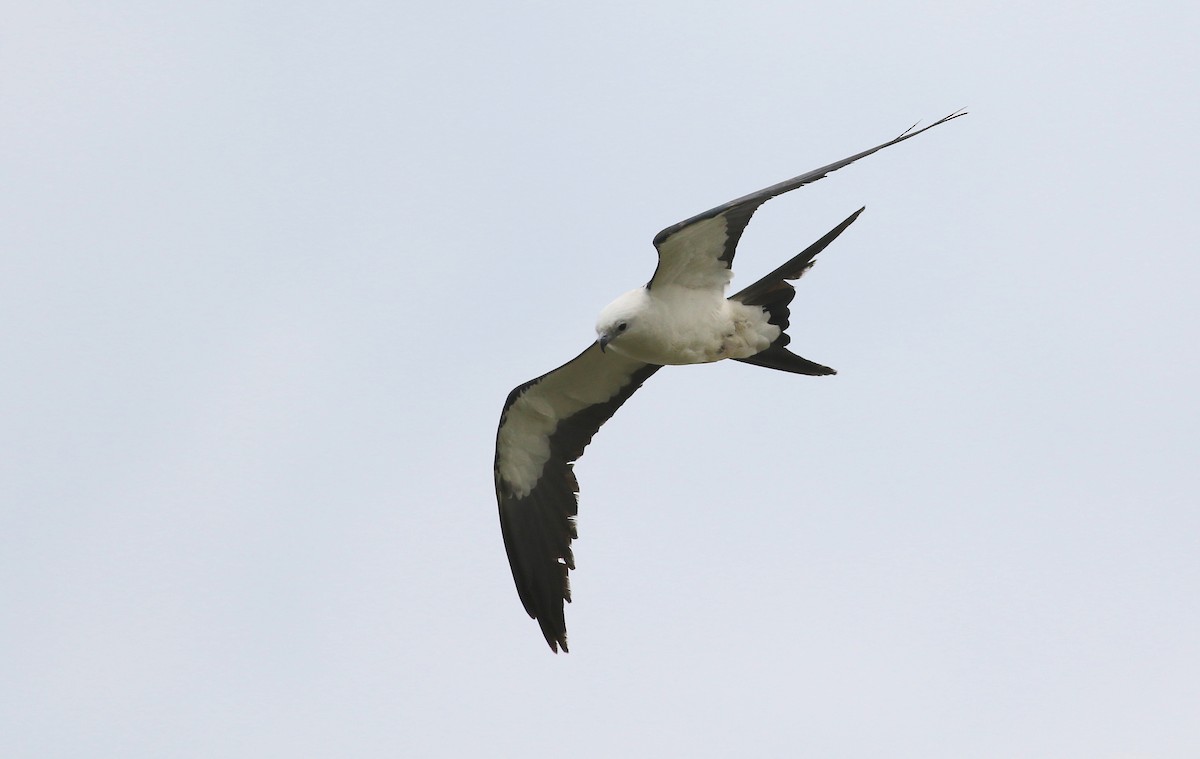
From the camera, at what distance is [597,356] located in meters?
10.9

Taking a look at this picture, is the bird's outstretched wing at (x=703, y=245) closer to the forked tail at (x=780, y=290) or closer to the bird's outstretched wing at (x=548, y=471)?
the forked tail at (x=780, y=290)

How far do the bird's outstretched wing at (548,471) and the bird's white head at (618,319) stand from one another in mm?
1063

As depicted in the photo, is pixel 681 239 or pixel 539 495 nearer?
pixel 681 239

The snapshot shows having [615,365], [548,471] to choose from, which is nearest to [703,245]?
[615,365]

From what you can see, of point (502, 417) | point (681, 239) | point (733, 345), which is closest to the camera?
point (681, 239)

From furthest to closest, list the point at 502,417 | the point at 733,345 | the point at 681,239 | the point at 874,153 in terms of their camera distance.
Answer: the point at 502,417
the point at 733,345
the point at 681,239
the point at 874,153

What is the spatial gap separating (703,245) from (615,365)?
4.71 ft

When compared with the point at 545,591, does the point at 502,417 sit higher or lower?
higher

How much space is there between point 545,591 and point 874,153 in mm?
4388

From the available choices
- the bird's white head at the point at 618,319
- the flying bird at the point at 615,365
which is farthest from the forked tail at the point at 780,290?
the bird's white head at the point at 618,319

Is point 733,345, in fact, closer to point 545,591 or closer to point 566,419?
point 566,419

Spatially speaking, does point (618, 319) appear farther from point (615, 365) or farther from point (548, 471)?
point (548, 471)

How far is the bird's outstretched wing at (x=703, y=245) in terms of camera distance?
9359 millimetres

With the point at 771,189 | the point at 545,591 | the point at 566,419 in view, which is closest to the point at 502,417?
the point at 566,419
